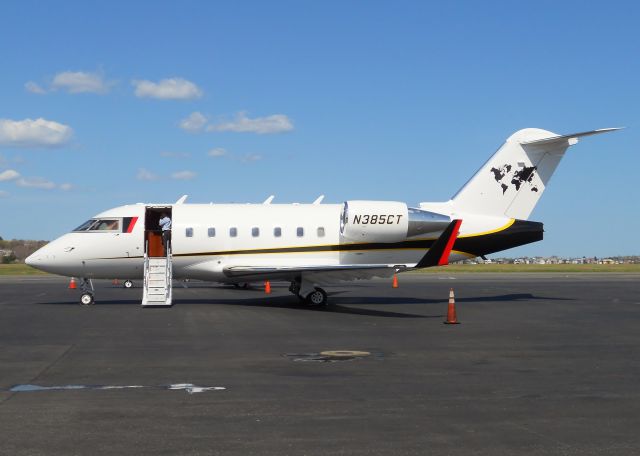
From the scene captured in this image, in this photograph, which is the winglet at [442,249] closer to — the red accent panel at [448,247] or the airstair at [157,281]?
the red accent panel at [448,247]

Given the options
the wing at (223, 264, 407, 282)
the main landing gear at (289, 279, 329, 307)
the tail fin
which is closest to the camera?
the wing at (223, 264, 407, 282)

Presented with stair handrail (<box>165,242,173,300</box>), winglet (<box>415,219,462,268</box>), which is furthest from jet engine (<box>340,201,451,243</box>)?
stair handrail (<box>165,242,173,300</box>)

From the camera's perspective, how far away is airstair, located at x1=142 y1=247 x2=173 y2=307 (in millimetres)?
25109

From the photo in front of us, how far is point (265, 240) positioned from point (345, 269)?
142 inches

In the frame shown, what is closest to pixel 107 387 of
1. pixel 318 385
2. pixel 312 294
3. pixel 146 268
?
pixel 318 385

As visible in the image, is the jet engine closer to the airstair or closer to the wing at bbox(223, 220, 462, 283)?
the wing at bbox(223, 220, 462, 283)

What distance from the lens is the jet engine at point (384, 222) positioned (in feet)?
82.9

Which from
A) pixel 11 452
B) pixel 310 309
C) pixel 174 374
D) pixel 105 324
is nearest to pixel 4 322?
pixel 105 324

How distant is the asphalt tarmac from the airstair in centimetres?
287

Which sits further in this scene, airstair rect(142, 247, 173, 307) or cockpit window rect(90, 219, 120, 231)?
cockpit window rect(90, 219, 120, 231)

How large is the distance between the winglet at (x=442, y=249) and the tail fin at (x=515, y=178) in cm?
541

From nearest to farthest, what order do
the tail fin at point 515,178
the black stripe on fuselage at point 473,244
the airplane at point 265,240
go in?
the airplane at point 265,240 → the black stripe on fuselage at point 473,244 → the tail fin at point 515,178

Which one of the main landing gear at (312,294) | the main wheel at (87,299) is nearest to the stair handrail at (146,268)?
the main wheel at (87,299)

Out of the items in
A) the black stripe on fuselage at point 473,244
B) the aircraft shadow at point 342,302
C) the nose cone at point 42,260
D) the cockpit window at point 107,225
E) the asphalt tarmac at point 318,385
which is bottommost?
the asphalt tarmac at point 318,385
